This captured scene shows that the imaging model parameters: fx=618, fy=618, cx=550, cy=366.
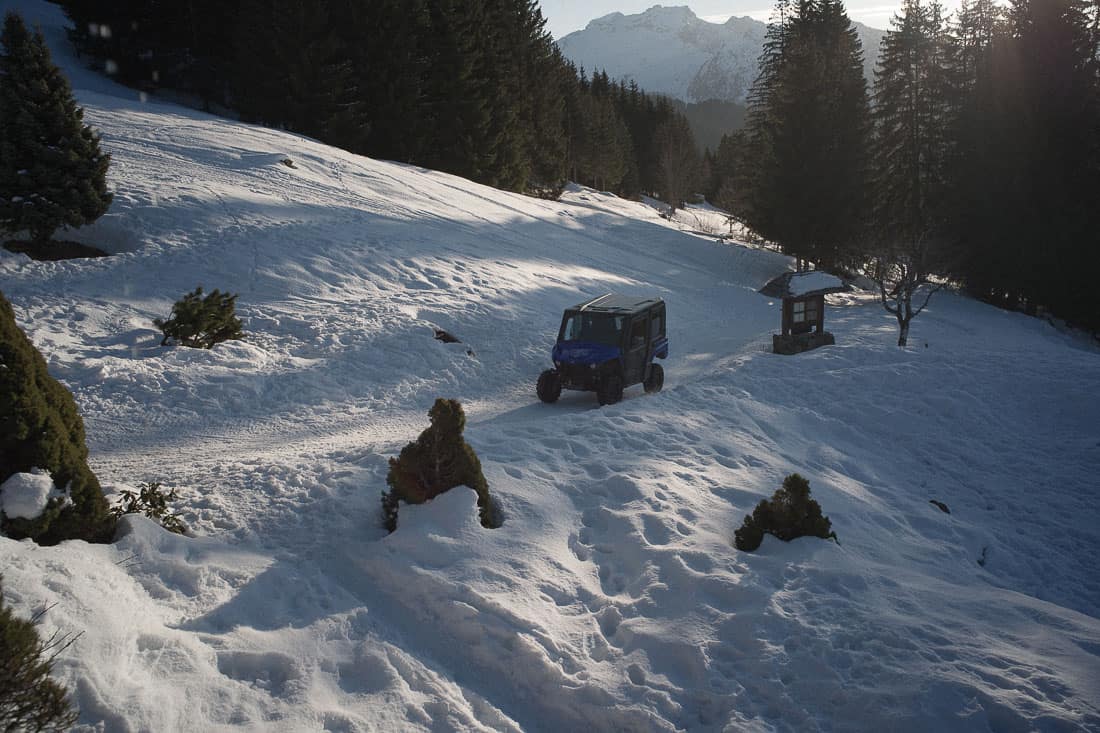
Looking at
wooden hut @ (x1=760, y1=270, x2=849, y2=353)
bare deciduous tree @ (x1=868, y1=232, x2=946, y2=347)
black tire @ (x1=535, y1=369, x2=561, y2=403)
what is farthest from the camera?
bare deciduous tree @ (x1=868, y1=232, x2=946, y2=347)

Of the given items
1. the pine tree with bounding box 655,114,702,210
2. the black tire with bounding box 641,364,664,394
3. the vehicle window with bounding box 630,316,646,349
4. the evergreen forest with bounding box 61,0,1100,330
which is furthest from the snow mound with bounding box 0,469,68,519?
the pine tree with bounding box 655,114,702,210

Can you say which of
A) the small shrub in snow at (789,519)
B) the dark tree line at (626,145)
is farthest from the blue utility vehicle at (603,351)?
the dark tree line at (626,145)

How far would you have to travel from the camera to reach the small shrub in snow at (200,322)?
1160 centimetres

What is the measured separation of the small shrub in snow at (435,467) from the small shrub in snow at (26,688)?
316 cm

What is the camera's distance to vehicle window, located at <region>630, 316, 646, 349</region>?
41.6ft

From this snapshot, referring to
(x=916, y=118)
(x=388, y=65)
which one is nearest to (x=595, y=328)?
(x=388, y=65)

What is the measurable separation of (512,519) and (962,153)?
115 ft

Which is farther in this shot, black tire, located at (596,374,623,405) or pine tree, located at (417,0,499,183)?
pine tree, located at (417,0,499,183)

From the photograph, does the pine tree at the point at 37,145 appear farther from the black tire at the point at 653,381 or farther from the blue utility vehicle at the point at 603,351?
the black tire at the point at 653,381

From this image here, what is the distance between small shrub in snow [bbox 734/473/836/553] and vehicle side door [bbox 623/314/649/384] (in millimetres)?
6115

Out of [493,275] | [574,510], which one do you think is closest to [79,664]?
[574,510]

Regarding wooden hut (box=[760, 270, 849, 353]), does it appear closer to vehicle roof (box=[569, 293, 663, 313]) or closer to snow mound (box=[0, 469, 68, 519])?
vehicle roof (box=[569, 293, 663, 313])

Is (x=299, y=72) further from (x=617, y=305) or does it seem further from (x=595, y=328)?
(x=595, y=328)

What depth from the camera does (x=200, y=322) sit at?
38.4ft
